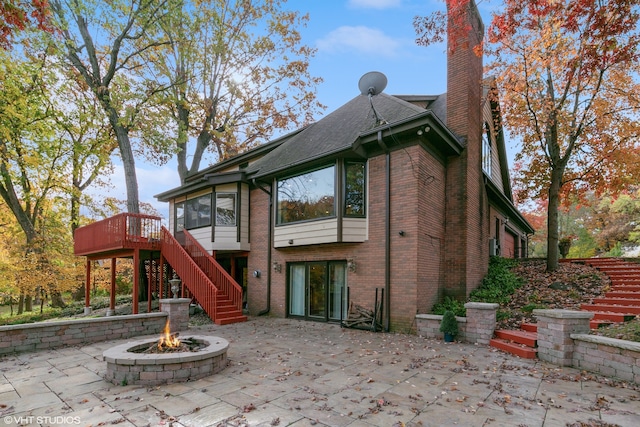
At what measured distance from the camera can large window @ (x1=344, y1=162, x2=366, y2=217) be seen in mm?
9336

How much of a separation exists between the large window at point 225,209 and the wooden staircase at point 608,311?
29.9 feet

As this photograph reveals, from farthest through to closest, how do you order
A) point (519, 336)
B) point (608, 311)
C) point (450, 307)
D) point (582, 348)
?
point (450, 307) < point (608, 311) < point (519, 336) < point (582, 348)

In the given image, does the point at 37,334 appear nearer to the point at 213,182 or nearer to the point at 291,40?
the point at 213,182

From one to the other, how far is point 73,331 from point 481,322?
8.64 m

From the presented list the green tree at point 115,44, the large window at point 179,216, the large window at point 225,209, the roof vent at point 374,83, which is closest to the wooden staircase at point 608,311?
the roof vent at point 374,83

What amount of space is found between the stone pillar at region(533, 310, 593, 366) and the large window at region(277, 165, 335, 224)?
213 inches

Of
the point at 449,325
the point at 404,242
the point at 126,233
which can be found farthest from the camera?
the point at 126,233

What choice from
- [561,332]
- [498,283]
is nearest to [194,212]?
[498,283]

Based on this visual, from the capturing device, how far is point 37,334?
667 centimetres

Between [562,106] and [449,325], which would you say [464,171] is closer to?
[449,325]

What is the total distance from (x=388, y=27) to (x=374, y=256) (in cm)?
600

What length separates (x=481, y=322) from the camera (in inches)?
279

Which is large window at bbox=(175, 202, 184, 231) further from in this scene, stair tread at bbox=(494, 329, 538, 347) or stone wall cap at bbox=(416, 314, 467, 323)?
stair tread at bbox=(494, 329, 538, 347)

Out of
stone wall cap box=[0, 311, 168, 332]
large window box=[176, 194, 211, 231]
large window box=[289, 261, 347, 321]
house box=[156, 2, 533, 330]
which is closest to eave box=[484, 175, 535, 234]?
house box=[156, 2, 533, 330]
